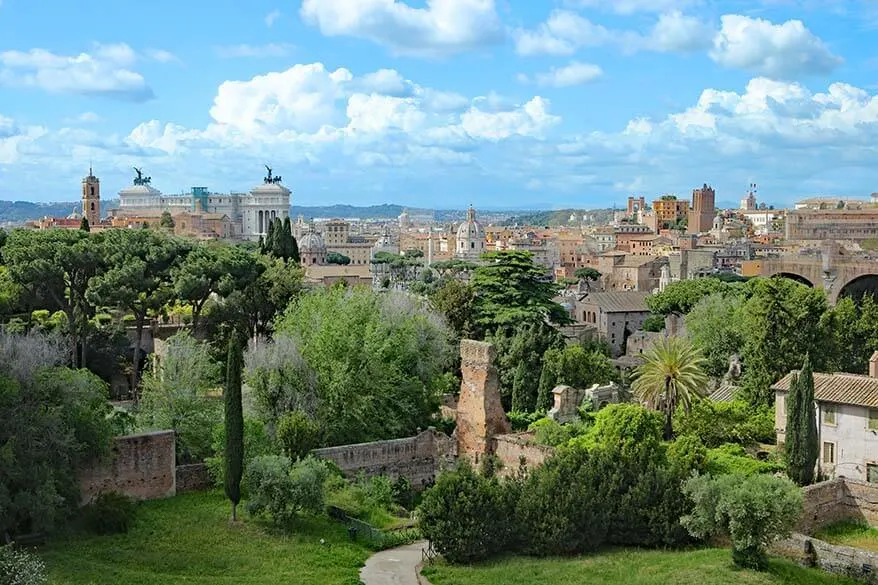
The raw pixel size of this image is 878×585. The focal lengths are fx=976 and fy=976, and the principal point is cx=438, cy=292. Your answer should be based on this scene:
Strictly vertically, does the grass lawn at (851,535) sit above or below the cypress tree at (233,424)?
below

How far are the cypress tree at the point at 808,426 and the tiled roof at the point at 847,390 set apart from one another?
1282 millimetres

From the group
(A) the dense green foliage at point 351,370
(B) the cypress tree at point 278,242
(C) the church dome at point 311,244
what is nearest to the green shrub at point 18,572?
(A) the dense green foliage at point 351,370

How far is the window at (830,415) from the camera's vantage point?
25.7 meters

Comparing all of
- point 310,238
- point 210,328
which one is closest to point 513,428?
point 210,328

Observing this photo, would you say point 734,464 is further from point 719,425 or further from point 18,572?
point 18,572

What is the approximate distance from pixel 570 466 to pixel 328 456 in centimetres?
716

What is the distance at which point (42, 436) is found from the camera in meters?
20.4

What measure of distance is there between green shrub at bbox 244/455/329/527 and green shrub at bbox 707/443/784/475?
9922 millimetres

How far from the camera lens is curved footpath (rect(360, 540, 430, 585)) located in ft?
66.5

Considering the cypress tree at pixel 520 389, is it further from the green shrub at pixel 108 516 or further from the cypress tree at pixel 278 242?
the green shrub at pixel 108 516

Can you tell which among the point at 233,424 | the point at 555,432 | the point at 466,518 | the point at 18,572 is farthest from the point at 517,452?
the point at 18,572

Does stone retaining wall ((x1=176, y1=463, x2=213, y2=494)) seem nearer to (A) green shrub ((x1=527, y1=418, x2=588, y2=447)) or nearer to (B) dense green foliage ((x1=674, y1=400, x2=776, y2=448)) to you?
(A) green shrub ((x1=527, y1=418, x2=588, y2=447))

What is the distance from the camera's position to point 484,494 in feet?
69.6

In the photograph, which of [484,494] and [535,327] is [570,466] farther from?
[535,327]
